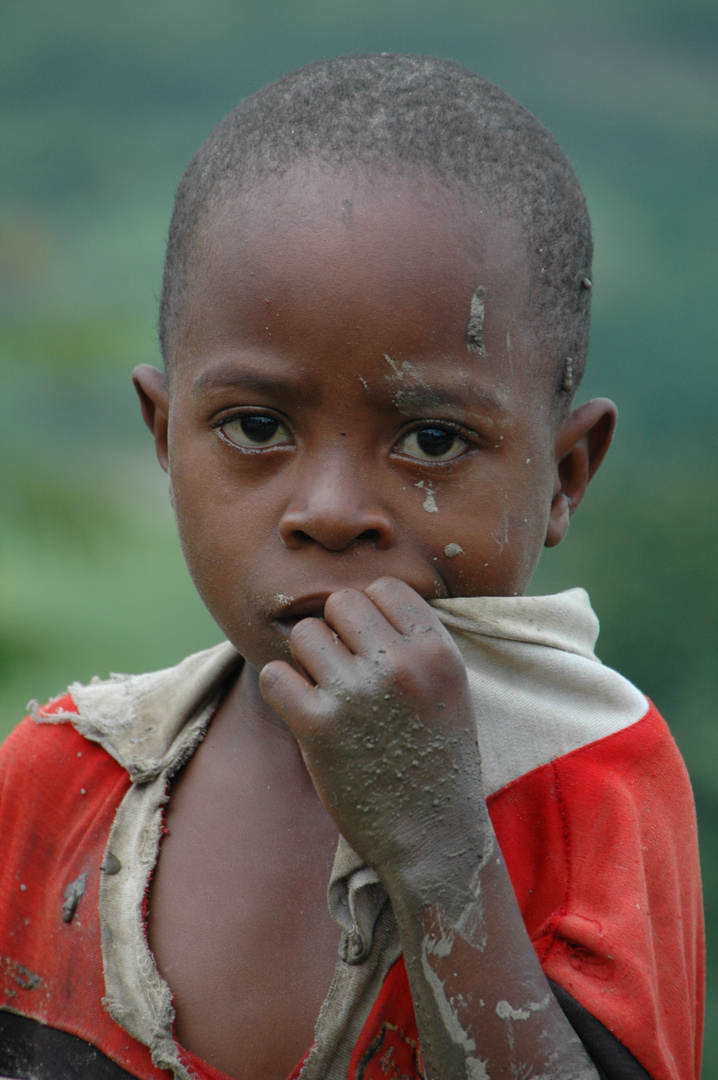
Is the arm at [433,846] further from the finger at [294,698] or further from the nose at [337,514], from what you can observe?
the nose at [337,514]

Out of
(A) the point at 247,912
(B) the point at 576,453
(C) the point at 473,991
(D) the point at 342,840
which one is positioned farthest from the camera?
(B) the point at 576,453

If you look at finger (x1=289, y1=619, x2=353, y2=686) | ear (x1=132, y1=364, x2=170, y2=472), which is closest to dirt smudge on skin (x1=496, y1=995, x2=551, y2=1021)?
finger (x1=289, y1=619, x2=353, y2=686)

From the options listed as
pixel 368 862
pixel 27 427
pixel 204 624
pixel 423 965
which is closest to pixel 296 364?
pixel 368 862

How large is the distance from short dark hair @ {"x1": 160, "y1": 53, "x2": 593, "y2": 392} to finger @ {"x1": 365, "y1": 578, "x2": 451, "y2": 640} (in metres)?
0.41

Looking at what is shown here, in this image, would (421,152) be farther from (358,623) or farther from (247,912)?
(247,912)

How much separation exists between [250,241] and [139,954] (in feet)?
3.16

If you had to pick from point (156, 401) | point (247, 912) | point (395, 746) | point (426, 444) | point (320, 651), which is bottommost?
point (247, 912)

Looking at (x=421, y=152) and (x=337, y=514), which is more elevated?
(x=421, y=152)

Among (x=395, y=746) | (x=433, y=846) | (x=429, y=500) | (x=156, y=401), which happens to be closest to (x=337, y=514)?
(x=429, y=500)

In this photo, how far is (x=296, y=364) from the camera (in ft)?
4.15

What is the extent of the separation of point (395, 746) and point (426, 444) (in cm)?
39

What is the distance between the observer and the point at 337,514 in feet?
4.03

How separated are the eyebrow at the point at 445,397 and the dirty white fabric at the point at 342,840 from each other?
0.25 m

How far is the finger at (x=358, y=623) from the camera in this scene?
3.81 ft
